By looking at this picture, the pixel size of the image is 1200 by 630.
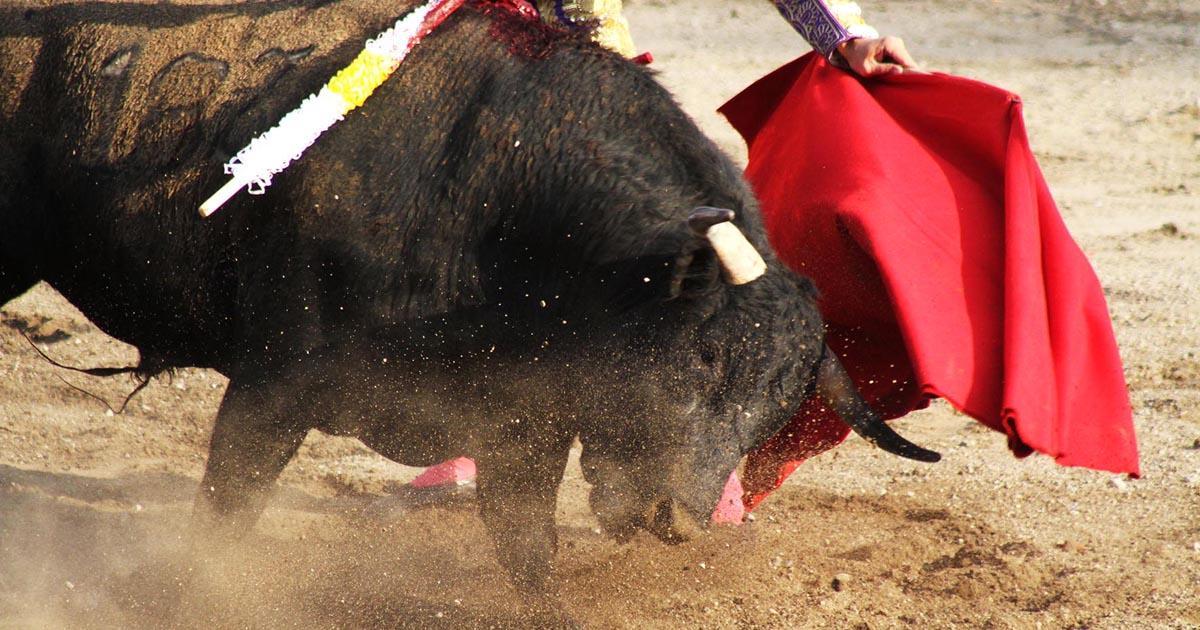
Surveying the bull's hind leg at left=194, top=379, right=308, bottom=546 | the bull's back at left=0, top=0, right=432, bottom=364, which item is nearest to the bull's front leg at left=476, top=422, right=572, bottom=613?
the bull's hind leg at left=194, top=379, right=308, bottom=546

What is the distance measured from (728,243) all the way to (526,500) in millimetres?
1093

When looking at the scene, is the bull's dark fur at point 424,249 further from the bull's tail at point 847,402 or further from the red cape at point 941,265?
the red cape at point 941,265

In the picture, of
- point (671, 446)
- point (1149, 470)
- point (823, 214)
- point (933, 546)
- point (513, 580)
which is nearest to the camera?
point (671, 446)

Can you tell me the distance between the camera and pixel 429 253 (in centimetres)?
295

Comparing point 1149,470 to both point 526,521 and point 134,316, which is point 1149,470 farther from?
point 134,316

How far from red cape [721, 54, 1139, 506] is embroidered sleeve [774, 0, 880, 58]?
0.33 ft

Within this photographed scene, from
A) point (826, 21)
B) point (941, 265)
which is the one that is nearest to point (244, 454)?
point (941, 265)

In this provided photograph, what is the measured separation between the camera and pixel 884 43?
360 centimetres

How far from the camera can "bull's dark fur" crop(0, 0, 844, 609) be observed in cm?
282

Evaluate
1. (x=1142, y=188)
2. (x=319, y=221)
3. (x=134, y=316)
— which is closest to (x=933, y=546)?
(x=319, y=221)

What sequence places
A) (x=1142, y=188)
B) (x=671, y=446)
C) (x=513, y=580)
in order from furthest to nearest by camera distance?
(x=1142, y=188), (x=513, y=580), (x=671, y=446)

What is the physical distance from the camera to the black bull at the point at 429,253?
2.82 meters

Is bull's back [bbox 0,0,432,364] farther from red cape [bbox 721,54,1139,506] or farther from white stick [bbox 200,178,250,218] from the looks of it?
red cape [bbox 721,54,1139,506]

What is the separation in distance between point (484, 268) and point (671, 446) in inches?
23.5
